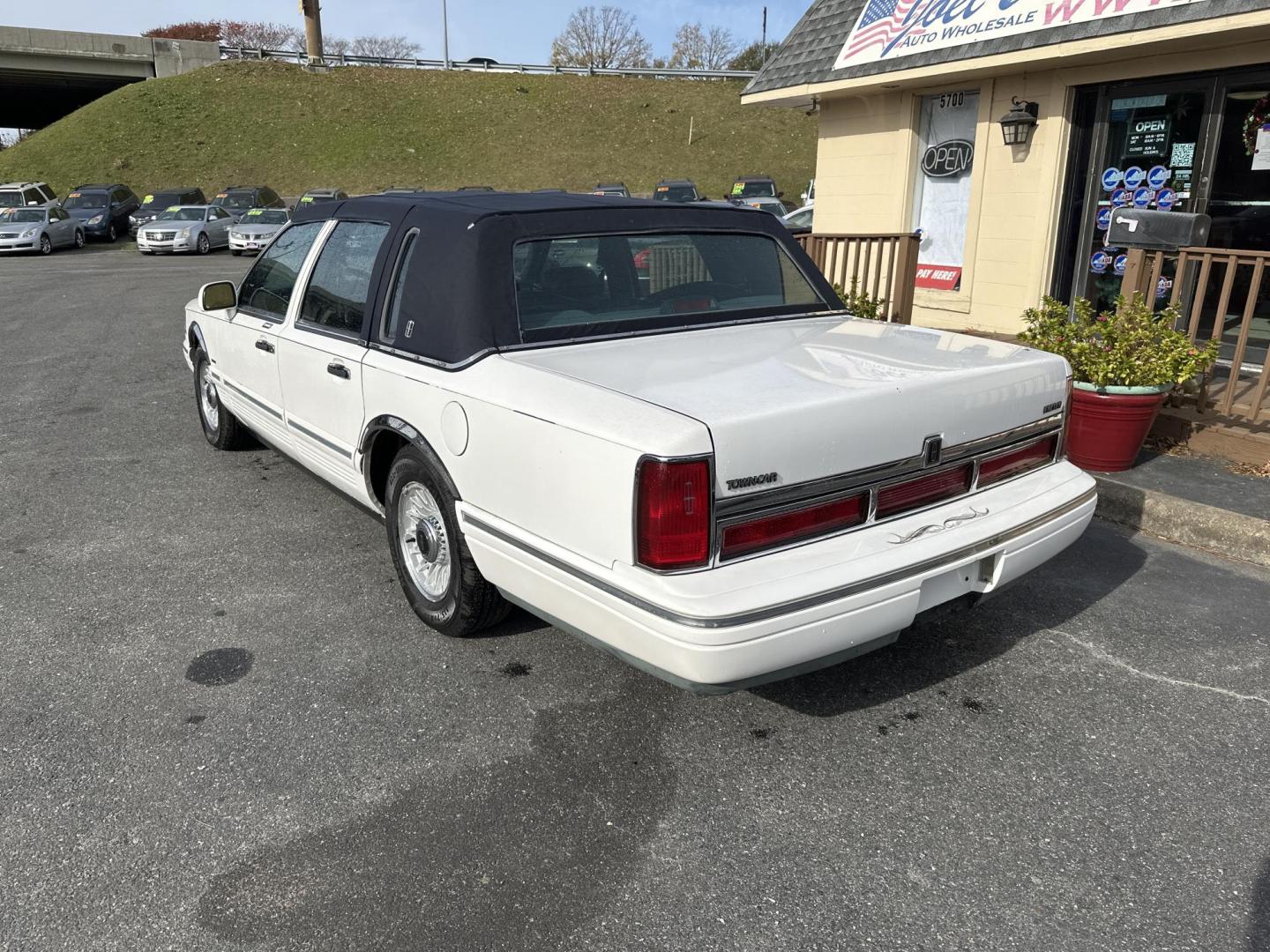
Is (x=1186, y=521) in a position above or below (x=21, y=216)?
below

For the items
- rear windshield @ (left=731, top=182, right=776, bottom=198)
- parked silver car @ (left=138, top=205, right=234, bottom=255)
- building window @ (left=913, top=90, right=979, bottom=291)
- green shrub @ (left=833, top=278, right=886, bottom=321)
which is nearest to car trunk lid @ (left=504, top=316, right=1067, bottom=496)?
green shrub @ (left=833, top=278, right=886, bottom=321)

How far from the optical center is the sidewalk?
15.4 ft

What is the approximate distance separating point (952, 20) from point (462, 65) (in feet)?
188

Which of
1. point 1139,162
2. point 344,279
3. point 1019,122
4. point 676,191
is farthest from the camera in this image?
point 676,191

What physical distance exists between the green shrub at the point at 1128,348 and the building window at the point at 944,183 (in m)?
4.61

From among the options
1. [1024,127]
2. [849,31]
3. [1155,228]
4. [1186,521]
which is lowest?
[1186,521]

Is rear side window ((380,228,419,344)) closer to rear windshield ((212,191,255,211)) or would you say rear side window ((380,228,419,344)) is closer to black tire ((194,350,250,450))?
black tire ((194,350,250,450))

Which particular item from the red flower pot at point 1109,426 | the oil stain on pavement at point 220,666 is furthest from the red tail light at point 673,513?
the red flower pot at point 1109,426

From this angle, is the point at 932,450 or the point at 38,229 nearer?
the point at 932,450

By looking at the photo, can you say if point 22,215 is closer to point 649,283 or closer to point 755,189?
point 755,189

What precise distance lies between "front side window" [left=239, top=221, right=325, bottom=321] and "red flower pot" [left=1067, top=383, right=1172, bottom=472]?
4197 mm

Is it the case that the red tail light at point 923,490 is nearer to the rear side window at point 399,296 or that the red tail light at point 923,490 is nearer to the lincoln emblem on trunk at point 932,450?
the lincoln emblem on trunk at point 932,450

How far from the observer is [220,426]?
630 cm

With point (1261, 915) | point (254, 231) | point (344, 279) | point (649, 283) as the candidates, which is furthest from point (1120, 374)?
point (254, 231)
